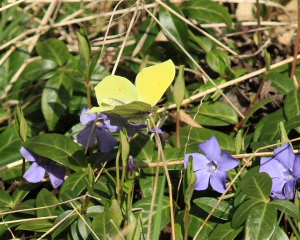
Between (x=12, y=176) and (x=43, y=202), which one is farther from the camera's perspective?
(x=12, y=176)

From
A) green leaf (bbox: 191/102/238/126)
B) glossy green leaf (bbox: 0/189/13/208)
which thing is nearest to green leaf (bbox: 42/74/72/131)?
glossy green leaf (bbox: 0/189/13/208)

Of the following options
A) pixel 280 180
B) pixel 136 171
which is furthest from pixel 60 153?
pixel 280 180

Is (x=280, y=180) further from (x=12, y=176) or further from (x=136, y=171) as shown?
(x=12, y=176)

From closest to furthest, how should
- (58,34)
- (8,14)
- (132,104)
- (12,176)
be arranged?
1. (132,104)
2. (12,176)
3. (8,14)
4. (58,34)

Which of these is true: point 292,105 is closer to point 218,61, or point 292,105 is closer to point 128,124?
point 218,61

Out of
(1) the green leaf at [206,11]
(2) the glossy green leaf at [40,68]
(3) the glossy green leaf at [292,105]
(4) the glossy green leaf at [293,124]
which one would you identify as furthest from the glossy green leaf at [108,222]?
(1) the green leaf at [206,11]

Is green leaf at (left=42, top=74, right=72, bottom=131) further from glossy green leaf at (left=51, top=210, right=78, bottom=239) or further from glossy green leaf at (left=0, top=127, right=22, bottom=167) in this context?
glossy green leaf at (left=51, top=210, right=78, bottom=239)

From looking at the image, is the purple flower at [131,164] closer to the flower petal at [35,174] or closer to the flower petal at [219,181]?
the flower petal at [219,181]
